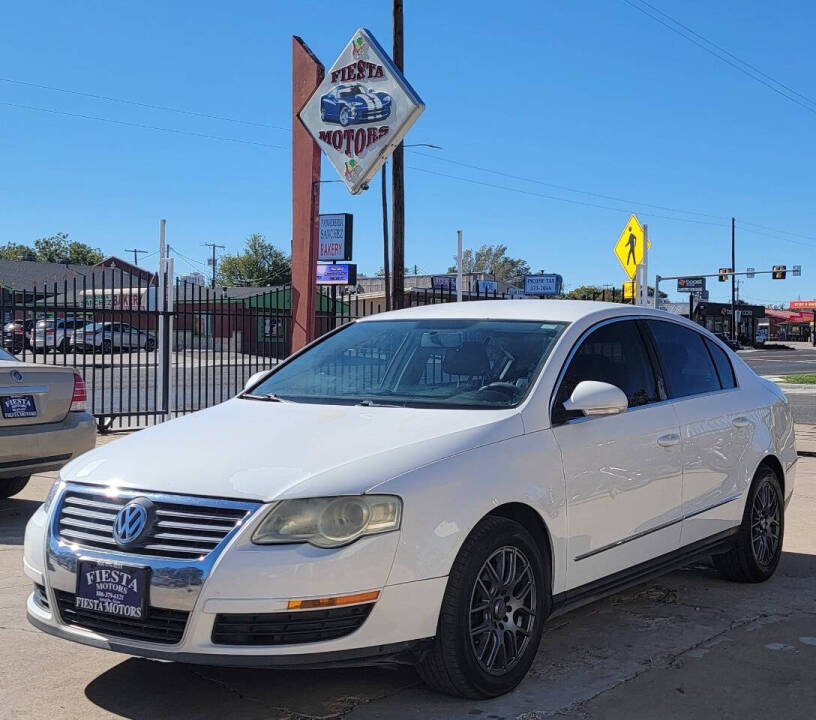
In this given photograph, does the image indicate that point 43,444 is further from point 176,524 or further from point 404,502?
point 404,502

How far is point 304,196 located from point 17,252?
10451 cm

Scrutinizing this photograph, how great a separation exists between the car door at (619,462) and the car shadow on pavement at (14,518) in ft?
14.5

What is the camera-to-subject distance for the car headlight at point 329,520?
11.8ft

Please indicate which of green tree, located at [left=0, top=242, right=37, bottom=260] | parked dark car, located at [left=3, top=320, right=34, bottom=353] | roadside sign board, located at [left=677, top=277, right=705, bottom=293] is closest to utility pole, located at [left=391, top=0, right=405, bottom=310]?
parked dark car, located at [left=3, top=320, right=34, bottom=353]

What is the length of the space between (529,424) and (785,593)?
102 inches

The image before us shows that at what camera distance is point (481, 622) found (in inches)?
158

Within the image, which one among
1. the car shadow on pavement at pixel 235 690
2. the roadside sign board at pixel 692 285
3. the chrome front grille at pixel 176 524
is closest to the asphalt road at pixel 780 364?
the roadside sign board at pixel 692 285

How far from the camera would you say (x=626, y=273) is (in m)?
17.8

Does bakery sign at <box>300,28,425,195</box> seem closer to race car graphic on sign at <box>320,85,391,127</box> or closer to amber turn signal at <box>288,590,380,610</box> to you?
race car graphic on sign at <box>320,85,391,127</box>

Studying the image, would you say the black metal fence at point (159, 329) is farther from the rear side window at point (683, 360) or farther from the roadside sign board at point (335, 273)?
the rear side window at point (683, 360)

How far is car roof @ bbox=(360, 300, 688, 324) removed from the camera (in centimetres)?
516

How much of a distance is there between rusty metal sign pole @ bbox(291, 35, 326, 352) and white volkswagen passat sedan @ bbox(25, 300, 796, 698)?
8.13 metres

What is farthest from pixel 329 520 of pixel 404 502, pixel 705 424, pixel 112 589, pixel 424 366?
pixel 705 424

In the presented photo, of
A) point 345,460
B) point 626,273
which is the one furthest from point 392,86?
point 345,460
